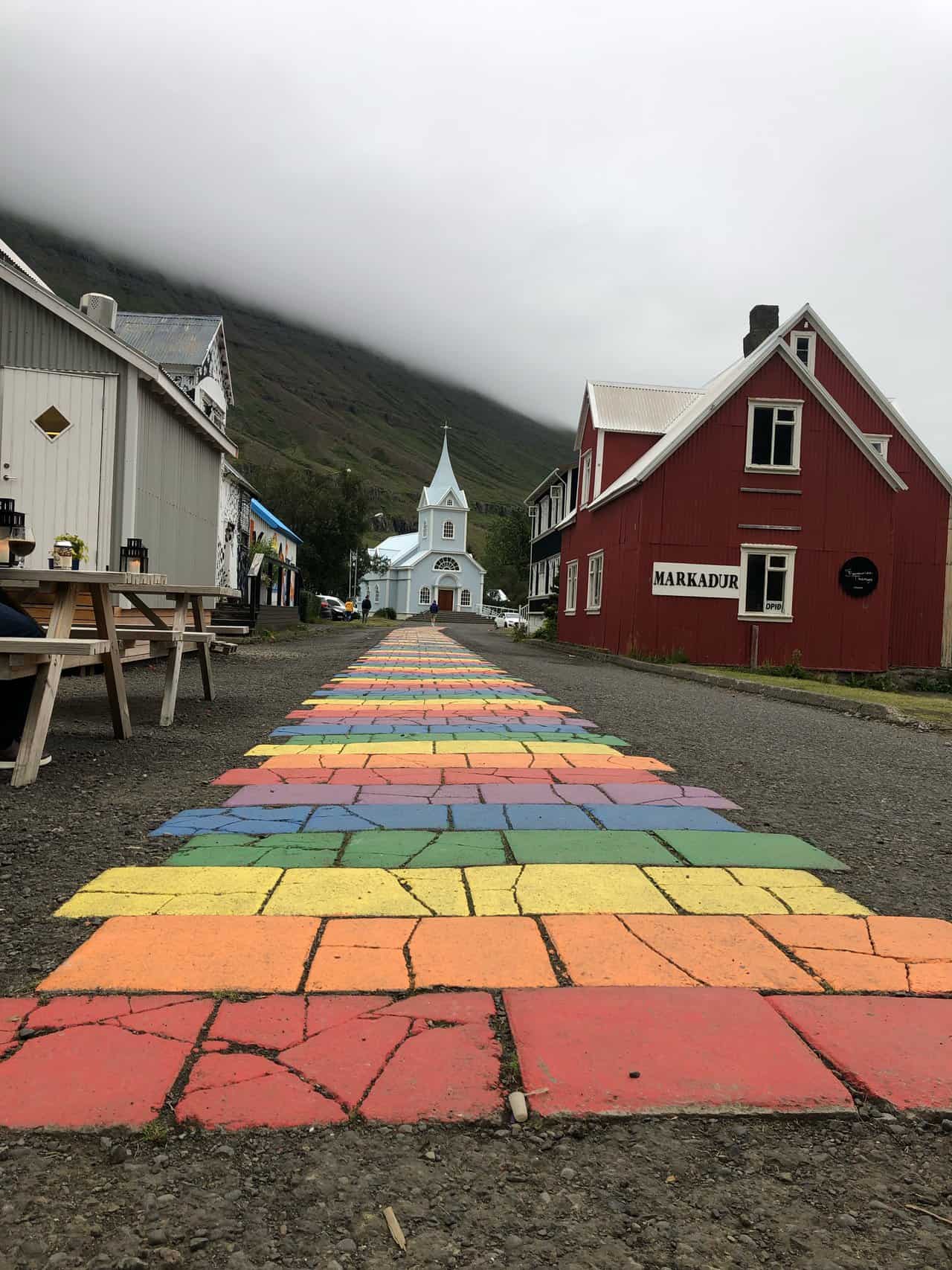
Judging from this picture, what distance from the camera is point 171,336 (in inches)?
844

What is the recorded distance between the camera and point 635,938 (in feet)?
8.59

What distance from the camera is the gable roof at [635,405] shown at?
962 inches

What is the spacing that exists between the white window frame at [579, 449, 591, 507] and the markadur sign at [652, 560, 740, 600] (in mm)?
6390

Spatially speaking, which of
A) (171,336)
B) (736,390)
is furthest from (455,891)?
(171,336)

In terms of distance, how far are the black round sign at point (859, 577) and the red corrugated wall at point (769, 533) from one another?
0.13 metres

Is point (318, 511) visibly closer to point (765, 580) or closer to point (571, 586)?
point (571, 586)

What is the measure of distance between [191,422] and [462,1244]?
1338 centimetres

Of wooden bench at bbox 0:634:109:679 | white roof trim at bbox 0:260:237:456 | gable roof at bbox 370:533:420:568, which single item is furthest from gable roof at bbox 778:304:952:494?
gable roof at bbox 370:533:420:568

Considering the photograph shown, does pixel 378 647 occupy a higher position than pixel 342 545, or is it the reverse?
pixel 342 545

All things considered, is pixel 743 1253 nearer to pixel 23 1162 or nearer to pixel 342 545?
pixel 23 1162

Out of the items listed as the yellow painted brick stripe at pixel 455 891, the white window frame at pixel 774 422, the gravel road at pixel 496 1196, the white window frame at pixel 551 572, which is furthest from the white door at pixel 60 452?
the white window frame at pixel 551 572

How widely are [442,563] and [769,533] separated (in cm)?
6816

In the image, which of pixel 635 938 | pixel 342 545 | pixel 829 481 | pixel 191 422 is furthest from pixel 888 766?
pixel 342 545

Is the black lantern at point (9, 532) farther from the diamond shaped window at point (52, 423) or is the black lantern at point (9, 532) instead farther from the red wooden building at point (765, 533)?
the red wooden building at point (765, 533)
